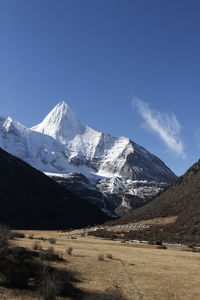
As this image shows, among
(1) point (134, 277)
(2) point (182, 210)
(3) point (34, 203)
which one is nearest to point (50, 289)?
(1) point (134, 277)

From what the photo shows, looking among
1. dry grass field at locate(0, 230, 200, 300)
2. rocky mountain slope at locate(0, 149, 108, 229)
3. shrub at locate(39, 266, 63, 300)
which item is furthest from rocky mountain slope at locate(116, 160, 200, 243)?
rocky mountain slope at locate(0, 149, 108, 229)

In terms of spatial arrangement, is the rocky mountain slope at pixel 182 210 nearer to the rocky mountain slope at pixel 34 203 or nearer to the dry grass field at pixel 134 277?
the dry grass field at pixel 134 277

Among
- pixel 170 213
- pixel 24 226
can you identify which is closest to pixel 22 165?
pixel 24 226

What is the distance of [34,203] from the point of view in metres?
165

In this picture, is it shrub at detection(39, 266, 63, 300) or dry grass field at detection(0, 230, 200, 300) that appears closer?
shrub at detection(39, 266, 63, 300)

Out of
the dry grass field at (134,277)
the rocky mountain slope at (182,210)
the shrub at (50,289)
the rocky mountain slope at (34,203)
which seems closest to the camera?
the shrub at (50,289)

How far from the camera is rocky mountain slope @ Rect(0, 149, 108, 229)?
146500mm

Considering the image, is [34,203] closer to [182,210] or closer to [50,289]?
[182,210]

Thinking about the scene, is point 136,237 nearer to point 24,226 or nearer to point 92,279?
point 92,279

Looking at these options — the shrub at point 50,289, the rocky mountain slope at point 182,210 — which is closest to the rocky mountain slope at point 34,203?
the rocky mountain slope at point 182,210

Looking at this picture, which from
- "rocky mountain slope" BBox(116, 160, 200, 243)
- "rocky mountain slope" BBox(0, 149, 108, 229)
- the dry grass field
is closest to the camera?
the dry grass field

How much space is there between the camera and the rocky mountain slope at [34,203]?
146500 mm

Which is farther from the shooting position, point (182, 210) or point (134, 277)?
point (182, 210)

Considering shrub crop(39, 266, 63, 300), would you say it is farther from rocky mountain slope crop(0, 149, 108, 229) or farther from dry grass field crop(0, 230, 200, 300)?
rocky mountain slope crop(0, 149, 108, 229)
